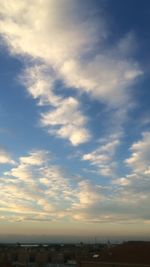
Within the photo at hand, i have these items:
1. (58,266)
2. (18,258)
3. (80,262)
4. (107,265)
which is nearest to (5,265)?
(80,262)

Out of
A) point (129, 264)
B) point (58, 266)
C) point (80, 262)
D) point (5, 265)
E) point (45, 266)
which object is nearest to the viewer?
point (129, 264)

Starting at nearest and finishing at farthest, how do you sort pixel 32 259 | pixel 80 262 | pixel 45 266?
pixel 80 262
pixel 45 266
pixel 32 259

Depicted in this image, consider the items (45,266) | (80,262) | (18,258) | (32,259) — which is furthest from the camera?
(32,259)

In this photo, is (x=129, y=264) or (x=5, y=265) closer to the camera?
(x=129, y=264)

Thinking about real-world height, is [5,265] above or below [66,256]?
below

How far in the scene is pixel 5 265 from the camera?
7019cm

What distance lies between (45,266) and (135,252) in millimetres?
78052

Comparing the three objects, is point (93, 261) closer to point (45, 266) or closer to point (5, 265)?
point (5, 265)

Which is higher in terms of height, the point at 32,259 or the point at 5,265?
the point at 32,259

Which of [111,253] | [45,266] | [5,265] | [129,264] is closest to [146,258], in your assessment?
[129,264]

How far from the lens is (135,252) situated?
215 feet

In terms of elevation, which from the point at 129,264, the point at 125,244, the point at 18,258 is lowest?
the point at 129,264

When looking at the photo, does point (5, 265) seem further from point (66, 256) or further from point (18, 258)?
point (66, 256)

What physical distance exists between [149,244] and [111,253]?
6245 mm
